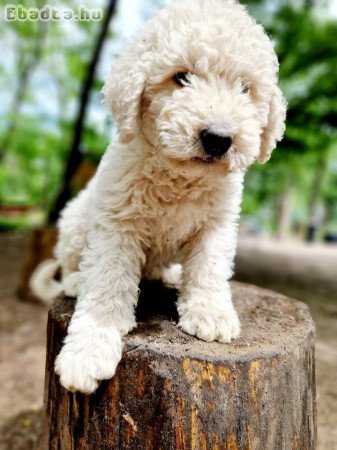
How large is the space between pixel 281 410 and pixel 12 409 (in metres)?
3.24

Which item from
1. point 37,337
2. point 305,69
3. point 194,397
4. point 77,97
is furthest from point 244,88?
point 77,97

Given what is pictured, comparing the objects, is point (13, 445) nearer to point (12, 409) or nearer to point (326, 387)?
point (12, 409)

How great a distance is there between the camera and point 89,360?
1980mm

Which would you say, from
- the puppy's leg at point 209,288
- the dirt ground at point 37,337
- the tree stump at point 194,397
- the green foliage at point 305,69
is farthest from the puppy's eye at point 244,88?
the green foliage at point 305,69

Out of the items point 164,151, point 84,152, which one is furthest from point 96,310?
point 84,152

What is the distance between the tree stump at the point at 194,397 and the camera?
6.38 feet

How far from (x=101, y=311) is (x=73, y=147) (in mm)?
7763

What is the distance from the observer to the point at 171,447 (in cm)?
195

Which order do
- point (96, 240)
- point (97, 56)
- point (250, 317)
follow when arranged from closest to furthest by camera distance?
point (96, 240), point (250, 317), point (97, 56)

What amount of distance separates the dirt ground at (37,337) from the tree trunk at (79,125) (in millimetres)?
1903

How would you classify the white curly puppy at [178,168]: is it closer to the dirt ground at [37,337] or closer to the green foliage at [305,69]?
the dirt ground at [37,337]

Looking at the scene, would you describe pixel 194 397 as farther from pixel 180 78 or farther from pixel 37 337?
pixel 37 337

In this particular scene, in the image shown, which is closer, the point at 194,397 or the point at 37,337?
the point at 194,397

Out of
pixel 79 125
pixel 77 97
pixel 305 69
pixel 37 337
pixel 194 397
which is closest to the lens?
pixel 194 397
